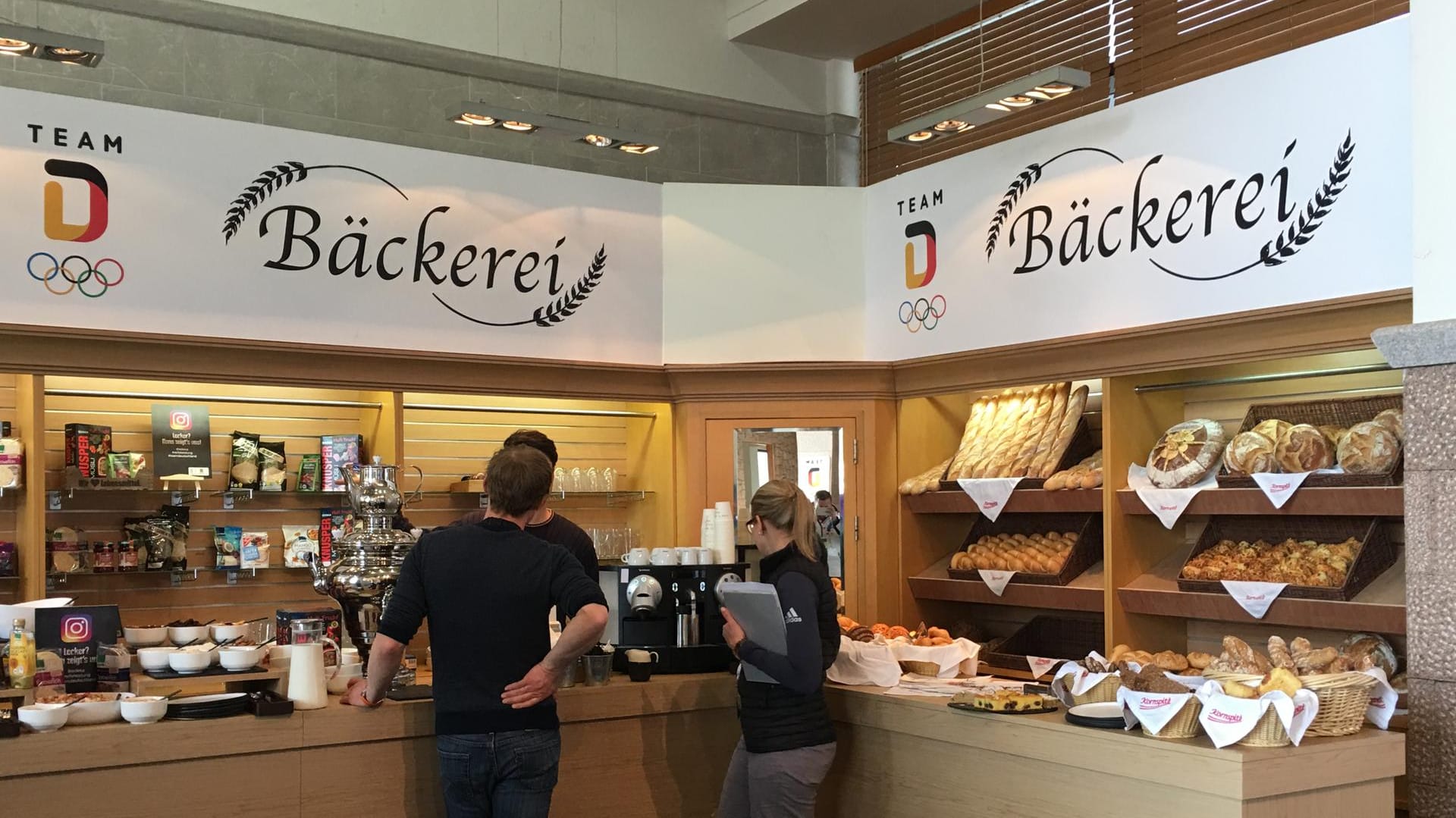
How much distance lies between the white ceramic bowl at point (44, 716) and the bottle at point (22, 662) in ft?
0.65

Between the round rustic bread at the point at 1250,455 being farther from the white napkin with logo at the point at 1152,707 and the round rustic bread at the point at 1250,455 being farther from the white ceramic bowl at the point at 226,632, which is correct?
the white ceramic bowl at the point at 226,632

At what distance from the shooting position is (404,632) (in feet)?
12.3

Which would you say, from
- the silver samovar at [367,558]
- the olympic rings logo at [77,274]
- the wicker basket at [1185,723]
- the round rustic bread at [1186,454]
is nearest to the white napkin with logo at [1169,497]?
the round rustic bread at [1186,454]

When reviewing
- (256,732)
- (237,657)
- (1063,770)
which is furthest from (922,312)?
(256,732)

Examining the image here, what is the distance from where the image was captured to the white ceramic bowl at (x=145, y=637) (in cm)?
424

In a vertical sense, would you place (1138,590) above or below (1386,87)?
below

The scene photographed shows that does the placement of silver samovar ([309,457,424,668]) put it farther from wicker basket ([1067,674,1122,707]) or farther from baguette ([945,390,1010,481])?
baguette ([945,390,1010,481])

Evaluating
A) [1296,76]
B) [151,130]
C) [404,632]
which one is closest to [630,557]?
[404,632]

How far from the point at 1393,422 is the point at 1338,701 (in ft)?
4.97

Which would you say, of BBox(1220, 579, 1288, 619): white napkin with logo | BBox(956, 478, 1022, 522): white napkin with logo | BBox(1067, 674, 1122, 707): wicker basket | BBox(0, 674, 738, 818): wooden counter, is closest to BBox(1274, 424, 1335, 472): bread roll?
BBox(1220, 579, 1288, 619): white napkin with logo

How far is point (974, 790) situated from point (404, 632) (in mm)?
1872

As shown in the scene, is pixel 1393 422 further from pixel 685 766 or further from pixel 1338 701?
pixel 685 766

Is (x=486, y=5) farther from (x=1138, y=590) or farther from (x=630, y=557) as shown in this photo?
(x=1138, y=590)

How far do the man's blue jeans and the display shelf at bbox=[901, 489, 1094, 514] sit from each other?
2.88 meters
